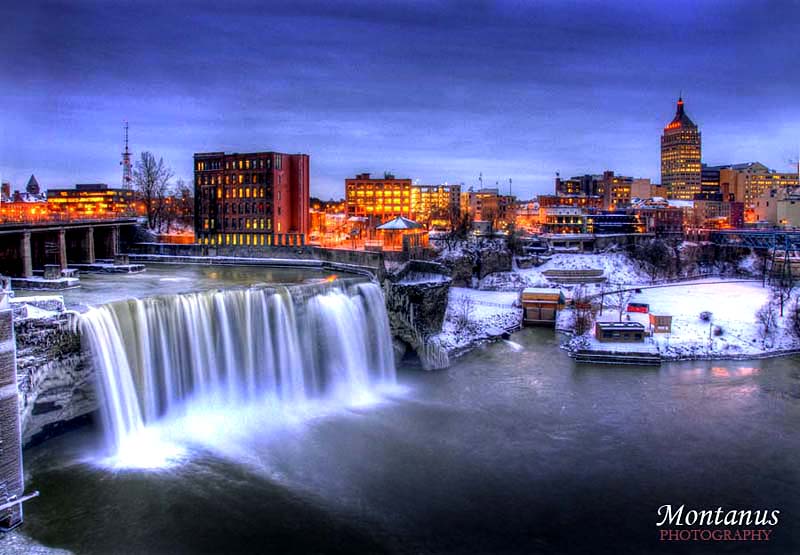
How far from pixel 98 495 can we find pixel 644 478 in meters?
19.5

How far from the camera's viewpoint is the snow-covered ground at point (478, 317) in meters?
45.5

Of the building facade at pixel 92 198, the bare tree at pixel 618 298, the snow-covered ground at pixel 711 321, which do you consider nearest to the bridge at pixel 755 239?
the snow-covered ground at pixel 711 321

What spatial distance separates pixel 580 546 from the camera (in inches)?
739

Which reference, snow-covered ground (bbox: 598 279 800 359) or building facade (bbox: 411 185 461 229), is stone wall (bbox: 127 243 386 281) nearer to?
snow-covered ground (bbox: 598 279 800 359)

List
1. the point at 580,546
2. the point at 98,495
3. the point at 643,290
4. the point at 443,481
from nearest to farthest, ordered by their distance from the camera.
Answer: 1. the point at 580,546
2. the point at 98,495
3. the point at 443,481
4. the point at 643,290

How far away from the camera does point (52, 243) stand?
4653cm

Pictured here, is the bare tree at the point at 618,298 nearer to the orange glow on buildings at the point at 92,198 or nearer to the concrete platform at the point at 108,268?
the concrete platform at the point at 108,268

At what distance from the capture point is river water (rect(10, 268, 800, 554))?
1875 centimetres

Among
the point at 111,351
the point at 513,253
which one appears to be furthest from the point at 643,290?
the point at 111,351

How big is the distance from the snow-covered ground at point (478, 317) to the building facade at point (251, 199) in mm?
19839

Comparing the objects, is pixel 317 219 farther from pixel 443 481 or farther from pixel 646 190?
pixel 646 190

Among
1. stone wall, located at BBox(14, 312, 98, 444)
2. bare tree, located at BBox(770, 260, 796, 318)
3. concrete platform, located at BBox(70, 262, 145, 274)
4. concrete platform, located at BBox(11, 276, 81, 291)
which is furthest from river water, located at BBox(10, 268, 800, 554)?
bare tree, located at BBox(770, 260, 796, 318)

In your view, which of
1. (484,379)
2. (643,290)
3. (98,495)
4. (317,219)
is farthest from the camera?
(317,219)

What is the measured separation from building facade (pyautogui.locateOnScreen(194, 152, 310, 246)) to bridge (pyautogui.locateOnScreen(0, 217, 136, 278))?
12.1 m
